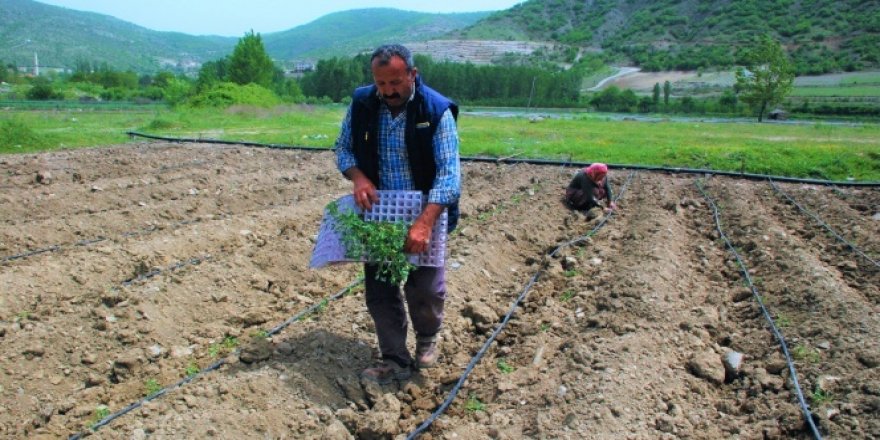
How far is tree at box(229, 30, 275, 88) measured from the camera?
144ft

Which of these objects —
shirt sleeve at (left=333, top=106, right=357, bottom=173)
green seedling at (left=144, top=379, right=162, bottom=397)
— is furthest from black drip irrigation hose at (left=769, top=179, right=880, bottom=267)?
green seedling at (left=144, top=379, right=162, bottom=397)

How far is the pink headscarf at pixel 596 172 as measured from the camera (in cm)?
950

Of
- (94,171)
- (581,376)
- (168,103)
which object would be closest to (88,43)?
(168,103)

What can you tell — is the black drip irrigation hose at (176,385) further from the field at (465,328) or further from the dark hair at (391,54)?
the dark hair at (391,54)

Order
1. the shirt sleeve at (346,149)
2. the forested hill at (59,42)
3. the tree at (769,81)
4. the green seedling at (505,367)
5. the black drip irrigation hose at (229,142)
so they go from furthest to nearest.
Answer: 1. the forested hill at (59,42)
2. the tree at (769,81)
3. the black drip irrigation hose at (229,142)
4. the green seedling at (505,367)
5. the shirt sleeve at (346,149)

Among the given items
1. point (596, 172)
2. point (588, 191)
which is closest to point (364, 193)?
point (596, 172)

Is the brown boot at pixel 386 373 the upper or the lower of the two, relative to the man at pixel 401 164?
lower

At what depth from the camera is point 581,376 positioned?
3.98 metres

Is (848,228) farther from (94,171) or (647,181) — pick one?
(94,171)

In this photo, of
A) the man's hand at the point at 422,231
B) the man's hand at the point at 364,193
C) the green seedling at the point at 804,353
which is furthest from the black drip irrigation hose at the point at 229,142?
the man's hand at the point at 422,231

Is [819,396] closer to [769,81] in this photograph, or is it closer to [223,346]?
[223,346]

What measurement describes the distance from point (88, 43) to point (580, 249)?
188 metres

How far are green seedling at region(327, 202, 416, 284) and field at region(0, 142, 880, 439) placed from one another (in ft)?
2.36

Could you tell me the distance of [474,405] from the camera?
12.8 feet
